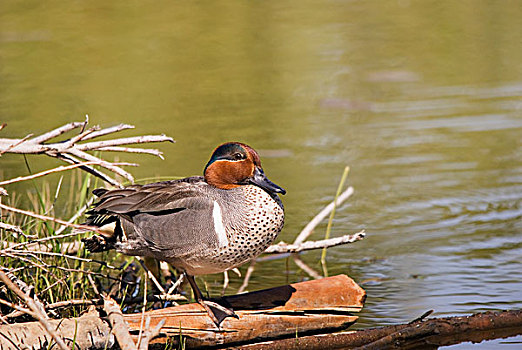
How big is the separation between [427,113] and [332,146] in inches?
58.6

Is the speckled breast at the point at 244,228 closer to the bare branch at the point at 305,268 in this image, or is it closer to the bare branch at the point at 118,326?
the bare branch at the point at 118,326

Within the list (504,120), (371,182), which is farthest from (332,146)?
(504,120)

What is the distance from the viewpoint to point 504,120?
336 inches

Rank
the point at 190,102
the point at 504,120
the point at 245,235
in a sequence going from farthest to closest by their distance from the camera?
the point at 190,102
the point at 504,120
the point at 245,235

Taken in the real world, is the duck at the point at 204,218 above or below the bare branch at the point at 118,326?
above

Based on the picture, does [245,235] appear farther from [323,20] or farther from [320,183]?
[323,20]

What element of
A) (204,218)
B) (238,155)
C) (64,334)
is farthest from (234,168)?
(64,334)

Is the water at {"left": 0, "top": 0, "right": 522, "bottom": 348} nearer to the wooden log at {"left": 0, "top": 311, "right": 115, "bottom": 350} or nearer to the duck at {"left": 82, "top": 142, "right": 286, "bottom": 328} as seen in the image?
the duck at {"left": 82, "top": 142, "right": 286, "bottom": 328}

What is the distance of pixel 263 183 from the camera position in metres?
4.20

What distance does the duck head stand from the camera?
424 centimetres

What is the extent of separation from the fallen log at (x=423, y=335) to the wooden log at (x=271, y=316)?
0.28ft

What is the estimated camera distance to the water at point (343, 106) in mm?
5543

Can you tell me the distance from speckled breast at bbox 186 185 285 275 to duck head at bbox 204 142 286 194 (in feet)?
0.39

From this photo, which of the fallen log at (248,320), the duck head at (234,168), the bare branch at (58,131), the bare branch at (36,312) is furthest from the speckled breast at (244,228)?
the bare branch at (36,312)
